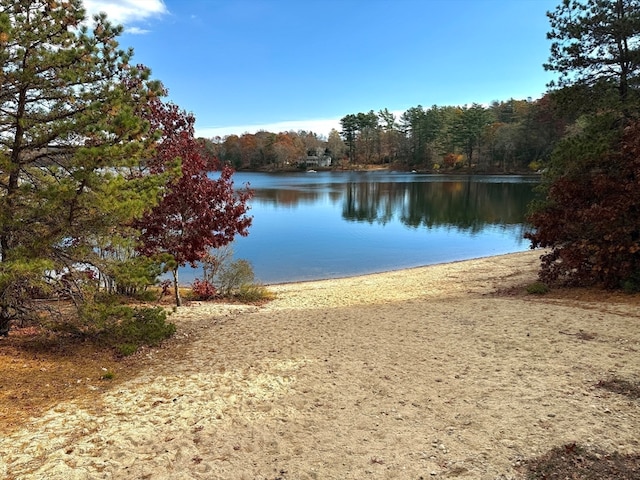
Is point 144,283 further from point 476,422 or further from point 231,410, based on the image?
point 476,422

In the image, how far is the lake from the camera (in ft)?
68.9

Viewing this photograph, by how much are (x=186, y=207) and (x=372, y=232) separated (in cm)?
1992

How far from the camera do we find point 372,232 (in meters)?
29.4

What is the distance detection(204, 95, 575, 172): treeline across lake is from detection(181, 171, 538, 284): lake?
25.7m

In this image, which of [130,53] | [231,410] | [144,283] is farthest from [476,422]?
[130,53]

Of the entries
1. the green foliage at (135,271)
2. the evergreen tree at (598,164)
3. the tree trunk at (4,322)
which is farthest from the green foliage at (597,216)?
the tree trunk at (4,322)

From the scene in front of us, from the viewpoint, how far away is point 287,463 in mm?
3879

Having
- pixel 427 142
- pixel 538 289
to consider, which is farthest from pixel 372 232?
pixel 427 142

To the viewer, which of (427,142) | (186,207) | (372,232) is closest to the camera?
(186,207)

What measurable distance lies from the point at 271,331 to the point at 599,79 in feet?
33.3

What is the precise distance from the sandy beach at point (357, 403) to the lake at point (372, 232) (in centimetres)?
713

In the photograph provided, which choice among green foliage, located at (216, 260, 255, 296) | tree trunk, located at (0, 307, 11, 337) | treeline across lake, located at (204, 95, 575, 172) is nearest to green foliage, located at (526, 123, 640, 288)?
green foliage, located at (216, 260, 255, 296)

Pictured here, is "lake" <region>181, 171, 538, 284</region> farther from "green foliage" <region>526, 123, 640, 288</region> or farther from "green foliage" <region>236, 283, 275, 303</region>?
"green foliage" <region>236, 283, 275, 303</region>

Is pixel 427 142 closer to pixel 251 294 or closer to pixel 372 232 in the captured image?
pixel 372 232
